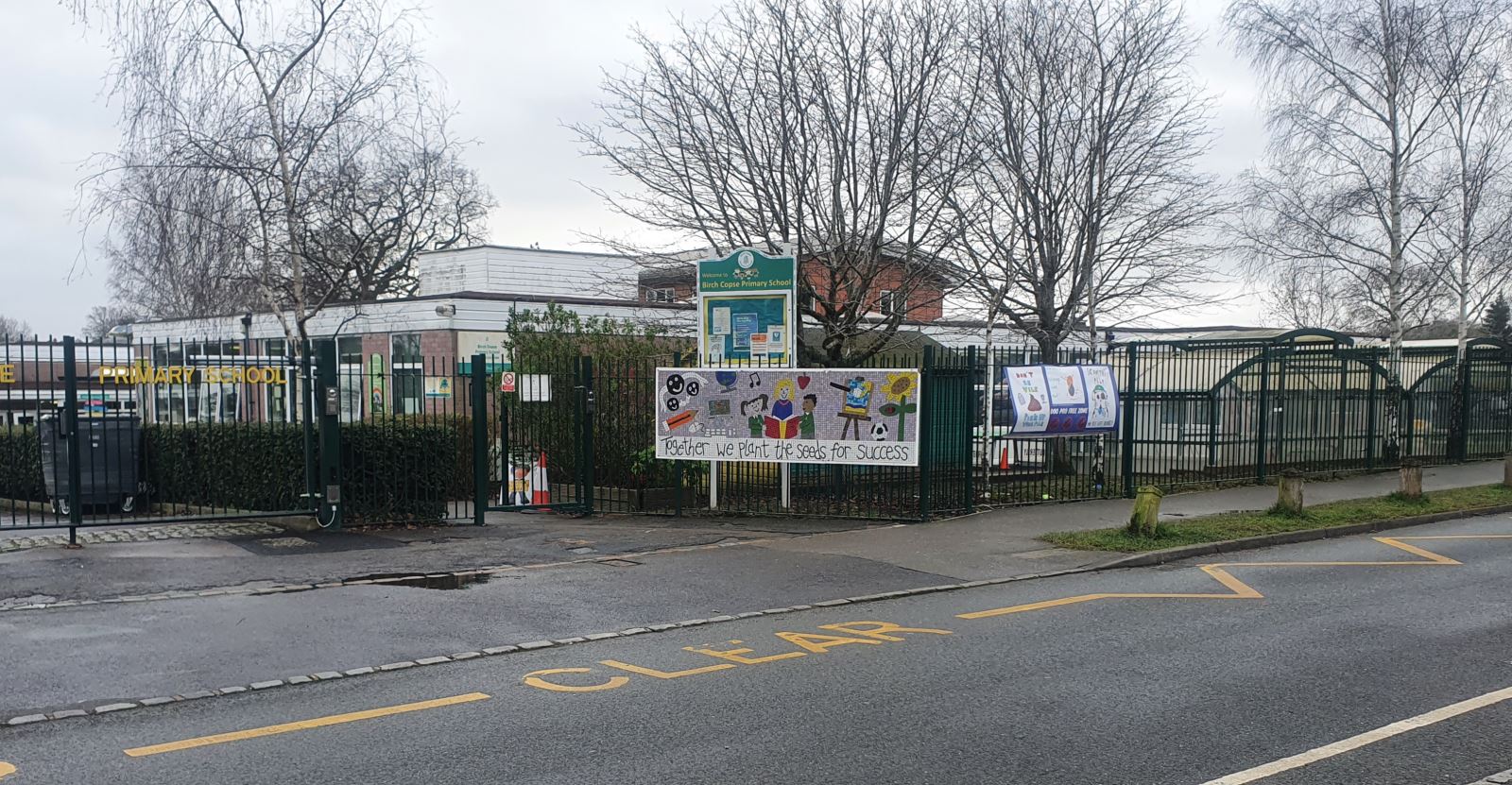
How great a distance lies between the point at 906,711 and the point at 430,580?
5.39m

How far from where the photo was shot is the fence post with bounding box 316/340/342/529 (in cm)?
1195

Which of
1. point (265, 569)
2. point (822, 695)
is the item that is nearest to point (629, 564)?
point (265, 569)

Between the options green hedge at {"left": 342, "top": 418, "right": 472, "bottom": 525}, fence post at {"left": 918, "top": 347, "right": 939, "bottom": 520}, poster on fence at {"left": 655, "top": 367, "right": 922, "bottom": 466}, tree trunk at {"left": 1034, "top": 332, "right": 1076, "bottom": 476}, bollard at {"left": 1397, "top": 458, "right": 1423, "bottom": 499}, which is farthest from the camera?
tree trunk at {"left": 1034, "top": 332, "right": 1076, "bottom": 476}

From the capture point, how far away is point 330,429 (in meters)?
12.0

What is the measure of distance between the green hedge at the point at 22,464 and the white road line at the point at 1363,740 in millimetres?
17093

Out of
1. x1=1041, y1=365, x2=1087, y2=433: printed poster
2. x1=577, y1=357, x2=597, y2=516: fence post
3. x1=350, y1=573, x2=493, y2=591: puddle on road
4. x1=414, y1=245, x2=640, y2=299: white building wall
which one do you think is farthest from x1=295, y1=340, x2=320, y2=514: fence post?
x1=414, y1=245, x2=640, y2=299: white building wall

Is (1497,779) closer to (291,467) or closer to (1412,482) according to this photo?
(291,467)

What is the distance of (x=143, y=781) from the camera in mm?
4934

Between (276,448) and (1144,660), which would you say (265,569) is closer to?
(276,448)

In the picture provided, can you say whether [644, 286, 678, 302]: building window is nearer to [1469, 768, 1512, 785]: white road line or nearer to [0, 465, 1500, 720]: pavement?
[0, 465, 1500, 720]: pavement

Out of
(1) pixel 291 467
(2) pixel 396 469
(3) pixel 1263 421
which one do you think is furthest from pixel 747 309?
(3) pixel 1263 421

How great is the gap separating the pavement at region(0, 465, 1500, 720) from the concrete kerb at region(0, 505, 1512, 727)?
4.6 inches

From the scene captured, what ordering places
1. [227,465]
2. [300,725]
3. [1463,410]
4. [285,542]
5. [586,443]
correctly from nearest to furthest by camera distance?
[300,725], [285,542], [227,465], [586,443], [1463,410]

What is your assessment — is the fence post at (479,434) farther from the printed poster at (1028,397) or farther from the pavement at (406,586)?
the printed poster at (1028,397)
